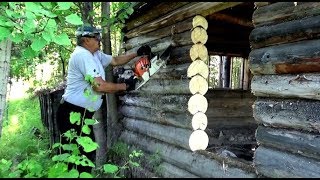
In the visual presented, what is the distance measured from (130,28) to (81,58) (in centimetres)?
238

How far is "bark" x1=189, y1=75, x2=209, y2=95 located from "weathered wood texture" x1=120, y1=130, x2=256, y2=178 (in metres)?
0.90

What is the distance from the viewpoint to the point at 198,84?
16.2ft

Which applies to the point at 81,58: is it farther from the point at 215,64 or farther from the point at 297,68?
the point at 215,64

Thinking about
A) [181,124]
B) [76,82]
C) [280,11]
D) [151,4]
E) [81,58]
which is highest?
[151,4]

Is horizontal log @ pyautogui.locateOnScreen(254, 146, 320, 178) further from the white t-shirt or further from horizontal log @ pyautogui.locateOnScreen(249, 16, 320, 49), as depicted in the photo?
the white t-shirt

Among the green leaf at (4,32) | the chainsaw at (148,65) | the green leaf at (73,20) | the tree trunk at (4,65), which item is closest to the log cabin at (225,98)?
the chainsaw at (148,65)

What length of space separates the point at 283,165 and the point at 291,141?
25 centimetres

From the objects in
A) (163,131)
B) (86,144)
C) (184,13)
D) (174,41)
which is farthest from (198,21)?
(86,144)

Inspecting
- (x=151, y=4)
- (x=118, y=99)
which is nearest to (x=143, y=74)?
(x=151, y=4)

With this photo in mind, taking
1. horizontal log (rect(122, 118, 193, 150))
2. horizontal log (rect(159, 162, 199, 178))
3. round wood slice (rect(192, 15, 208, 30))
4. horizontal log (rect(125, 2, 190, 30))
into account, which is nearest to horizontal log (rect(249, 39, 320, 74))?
round wood slice (rect(192, 15, 208, 30))

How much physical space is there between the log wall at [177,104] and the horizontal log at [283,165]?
10.7 inches

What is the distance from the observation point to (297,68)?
133 inches

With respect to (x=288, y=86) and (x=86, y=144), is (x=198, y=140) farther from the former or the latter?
(x=86, y=144)

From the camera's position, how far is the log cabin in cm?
330
